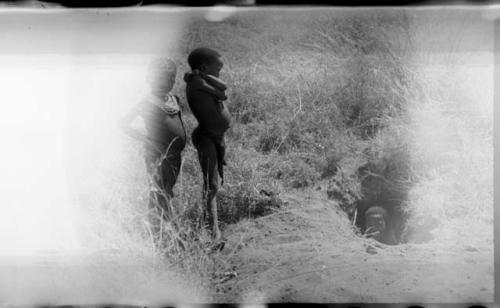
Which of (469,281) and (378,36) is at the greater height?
(378,36)

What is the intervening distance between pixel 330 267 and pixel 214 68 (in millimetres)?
1907

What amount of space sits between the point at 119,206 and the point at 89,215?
0.86 feet

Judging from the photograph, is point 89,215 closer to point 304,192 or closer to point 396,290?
point 304,192

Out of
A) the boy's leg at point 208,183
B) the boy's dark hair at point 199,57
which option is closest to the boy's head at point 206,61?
the boy's dark hair at point 199,57

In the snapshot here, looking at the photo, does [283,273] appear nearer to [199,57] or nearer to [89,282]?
[89,282]

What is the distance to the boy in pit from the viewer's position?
7.14 m

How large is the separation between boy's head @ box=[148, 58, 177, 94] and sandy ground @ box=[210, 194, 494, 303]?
1295 mm

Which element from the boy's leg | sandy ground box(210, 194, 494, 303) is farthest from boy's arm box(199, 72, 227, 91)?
sandy ground box(210, 194, 494, 303)

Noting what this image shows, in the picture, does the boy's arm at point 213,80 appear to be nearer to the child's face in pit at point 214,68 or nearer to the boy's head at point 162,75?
the child's face in pit at point 214,68

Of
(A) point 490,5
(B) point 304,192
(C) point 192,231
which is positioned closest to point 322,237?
(B) point 304,192

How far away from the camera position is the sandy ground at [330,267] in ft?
23.4

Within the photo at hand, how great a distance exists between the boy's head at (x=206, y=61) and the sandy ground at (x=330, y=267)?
1.30m

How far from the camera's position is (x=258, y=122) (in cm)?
730

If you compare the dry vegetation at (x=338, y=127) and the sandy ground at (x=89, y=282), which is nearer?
the sandy ground at (x=89, y=282)
